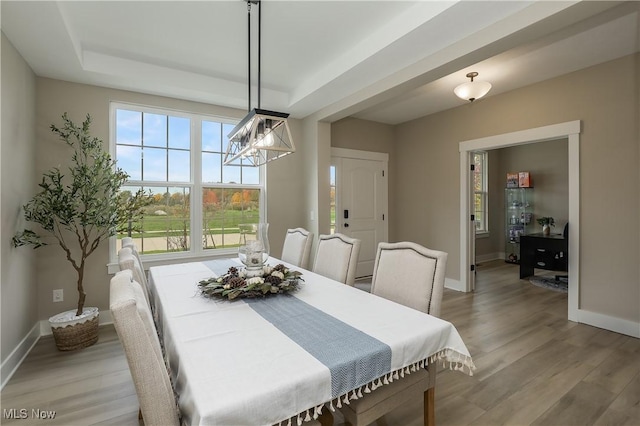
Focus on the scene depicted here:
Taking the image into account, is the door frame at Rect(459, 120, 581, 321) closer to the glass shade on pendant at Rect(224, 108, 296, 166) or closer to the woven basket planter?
the glass shade on pendant at Rect(224, 108, 296, 166)

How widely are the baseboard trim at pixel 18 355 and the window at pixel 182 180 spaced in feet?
3.35

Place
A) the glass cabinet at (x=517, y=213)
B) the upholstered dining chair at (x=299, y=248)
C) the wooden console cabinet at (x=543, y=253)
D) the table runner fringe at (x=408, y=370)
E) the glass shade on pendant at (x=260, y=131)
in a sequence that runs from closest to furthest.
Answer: the table runner fringe at (x=408, y=370) → the glass shade on pendant at (x=260, y=131) → the upholstered dining chair at (x=299, y=248) → the wooden console cabinet at (x=543, y=253) → the glass cabinet at (x=517, y=213)

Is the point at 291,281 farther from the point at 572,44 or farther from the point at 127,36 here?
the point at 572,44

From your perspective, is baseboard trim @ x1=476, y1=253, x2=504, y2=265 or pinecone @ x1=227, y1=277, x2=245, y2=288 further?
baseboard trim @ x1=476, y1=253, x2=504, y2=265

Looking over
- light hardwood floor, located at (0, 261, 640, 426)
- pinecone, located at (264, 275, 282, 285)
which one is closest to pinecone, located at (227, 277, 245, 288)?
pinecone, located at (264, 275, 282, 285)

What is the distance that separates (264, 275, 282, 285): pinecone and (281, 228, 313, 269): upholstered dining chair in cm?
94

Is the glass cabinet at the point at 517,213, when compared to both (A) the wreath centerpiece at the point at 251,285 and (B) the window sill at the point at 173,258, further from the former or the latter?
(A) the wreath centerpiece at the point at 251,285

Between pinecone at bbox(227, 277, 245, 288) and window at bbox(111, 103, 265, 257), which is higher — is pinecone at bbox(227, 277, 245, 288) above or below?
below

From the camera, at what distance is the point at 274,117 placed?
1.97 meters

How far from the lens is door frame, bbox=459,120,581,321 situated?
3.26 m

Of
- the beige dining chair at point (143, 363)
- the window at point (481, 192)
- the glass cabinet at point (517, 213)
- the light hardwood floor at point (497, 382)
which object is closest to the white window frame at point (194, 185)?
the light hardwood floor at point (497, 382)

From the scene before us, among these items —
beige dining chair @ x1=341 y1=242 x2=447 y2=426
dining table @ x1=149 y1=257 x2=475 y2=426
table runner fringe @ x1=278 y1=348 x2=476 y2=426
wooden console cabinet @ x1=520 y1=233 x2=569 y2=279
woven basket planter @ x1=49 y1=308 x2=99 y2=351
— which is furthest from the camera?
wooden console cabinet @ x1=520 y1=233 x2=569 y2=279

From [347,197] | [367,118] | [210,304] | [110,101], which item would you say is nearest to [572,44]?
[367,118]

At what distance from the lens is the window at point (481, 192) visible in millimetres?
6629
